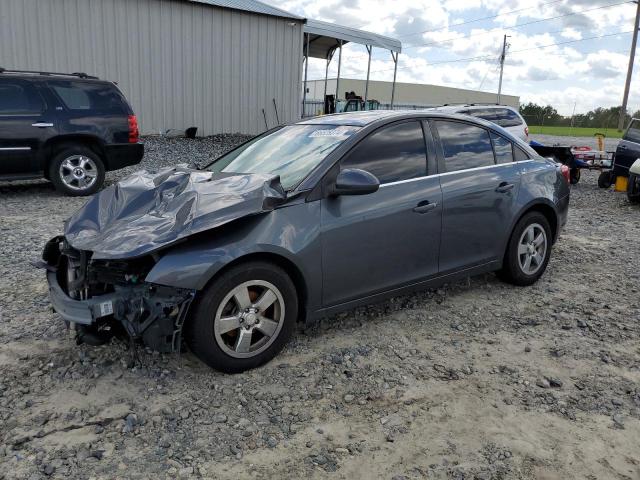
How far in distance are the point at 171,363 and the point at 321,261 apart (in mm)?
1152

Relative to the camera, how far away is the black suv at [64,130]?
8.21 metres

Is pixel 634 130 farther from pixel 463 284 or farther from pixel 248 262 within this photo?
pixel 248 262

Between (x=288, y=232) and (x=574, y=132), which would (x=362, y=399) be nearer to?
(x=288, y=232)

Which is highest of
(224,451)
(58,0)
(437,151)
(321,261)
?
Result: (58,0)

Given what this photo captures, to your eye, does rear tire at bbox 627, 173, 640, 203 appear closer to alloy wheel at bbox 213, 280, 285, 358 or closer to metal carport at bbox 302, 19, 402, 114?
alloy wheel at bbox 213, 280, 285, 358

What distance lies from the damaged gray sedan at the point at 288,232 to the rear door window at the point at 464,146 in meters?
0.01

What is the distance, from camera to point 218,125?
56.3ft

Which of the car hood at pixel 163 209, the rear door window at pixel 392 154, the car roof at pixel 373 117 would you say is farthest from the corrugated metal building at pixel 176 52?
the rear door window at pixel 392 154

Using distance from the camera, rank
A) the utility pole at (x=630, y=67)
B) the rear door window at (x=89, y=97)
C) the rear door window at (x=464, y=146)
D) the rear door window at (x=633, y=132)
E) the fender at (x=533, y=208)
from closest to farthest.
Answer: the rear door window at (x=464, y=146)
the fender at (x=533, y=208)
the rear door window at (x=89, y=97)
the rear door window at (x=633, y=132)
the utility pole at (x=630, y=67)

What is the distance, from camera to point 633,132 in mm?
11281

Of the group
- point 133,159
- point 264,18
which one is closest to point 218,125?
point 264,18

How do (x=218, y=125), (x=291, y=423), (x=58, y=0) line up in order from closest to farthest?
(x=291, y=423), (x=58, y=0), (x=218, y=125)

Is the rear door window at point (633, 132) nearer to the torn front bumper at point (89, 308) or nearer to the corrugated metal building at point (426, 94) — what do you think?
the torn front bumper at point (89, 308)

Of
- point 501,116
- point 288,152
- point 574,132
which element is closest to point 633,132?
point 501,116
